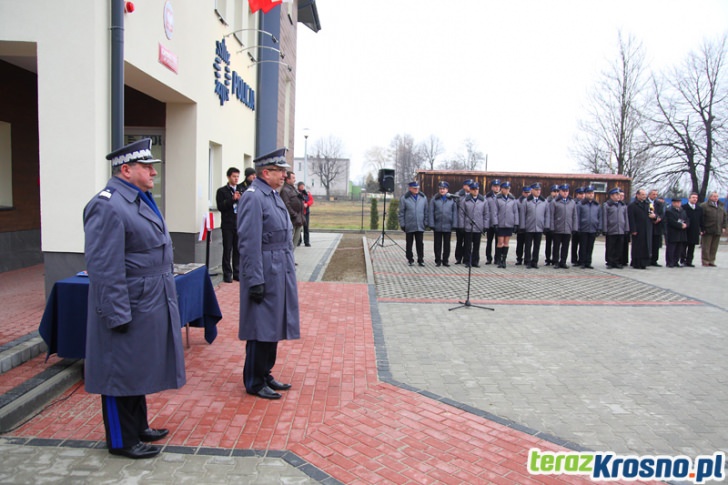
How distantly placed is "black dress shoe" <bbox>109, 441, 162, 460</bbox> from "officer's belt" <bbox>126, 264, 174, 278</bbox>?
3.92 feet

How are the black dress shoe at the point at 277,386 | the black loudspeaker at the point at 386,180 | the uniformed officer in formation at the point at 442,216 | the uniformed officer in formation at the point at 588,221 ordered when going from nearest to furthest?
the black dress shoe at the point at 277,386 < the uniformed officer in formation at the point at 442,216 < the uniformed officer in formation at the point at 588,221 < the black loudspeaker at the point at 386,180

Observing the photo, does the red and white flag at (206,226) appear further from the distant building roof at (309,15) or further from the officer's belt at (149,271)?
the distant building roof at (309,15)

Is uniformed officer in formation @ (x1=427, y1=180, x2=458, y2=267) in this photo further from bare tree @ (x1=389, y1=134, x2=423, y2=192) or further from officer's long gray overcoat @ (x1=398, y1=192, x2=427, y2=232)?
bare tree @ (x1=389, y1=134, x2=423, y2=192)

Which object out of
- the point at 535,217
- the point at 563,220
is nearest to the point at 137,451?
the point at 535,217

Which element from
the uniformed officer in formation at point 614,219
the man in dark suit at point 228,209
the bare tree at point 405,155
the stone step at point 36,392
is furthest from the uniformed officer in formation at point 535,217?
the bare tree at point 405,155

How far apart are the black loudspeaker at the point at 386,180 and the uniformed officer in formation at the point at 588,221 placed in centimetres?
568

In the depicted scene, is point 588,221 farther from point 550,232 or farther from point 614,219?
point 550,232

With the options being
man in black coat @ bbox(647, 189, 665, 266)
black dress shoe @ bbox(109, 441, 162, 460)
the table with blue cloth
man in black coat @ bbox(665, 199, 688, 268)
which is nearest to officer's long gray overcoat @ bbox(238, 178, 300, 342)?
black dress shoe @ bbox(109, 441, 162, 460)

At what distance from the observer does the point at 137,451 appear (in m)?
3.73

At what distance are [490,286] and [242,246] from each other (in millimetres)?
7681

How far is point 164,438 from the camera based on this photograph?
160 inches

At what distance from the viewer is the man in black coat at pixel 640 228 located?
14812 millimetres

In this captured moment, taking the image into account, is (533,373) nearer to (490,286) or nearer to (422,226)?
(490,286)

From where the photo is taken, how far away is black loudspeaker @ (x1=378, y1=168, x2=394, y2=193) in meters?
17.3
